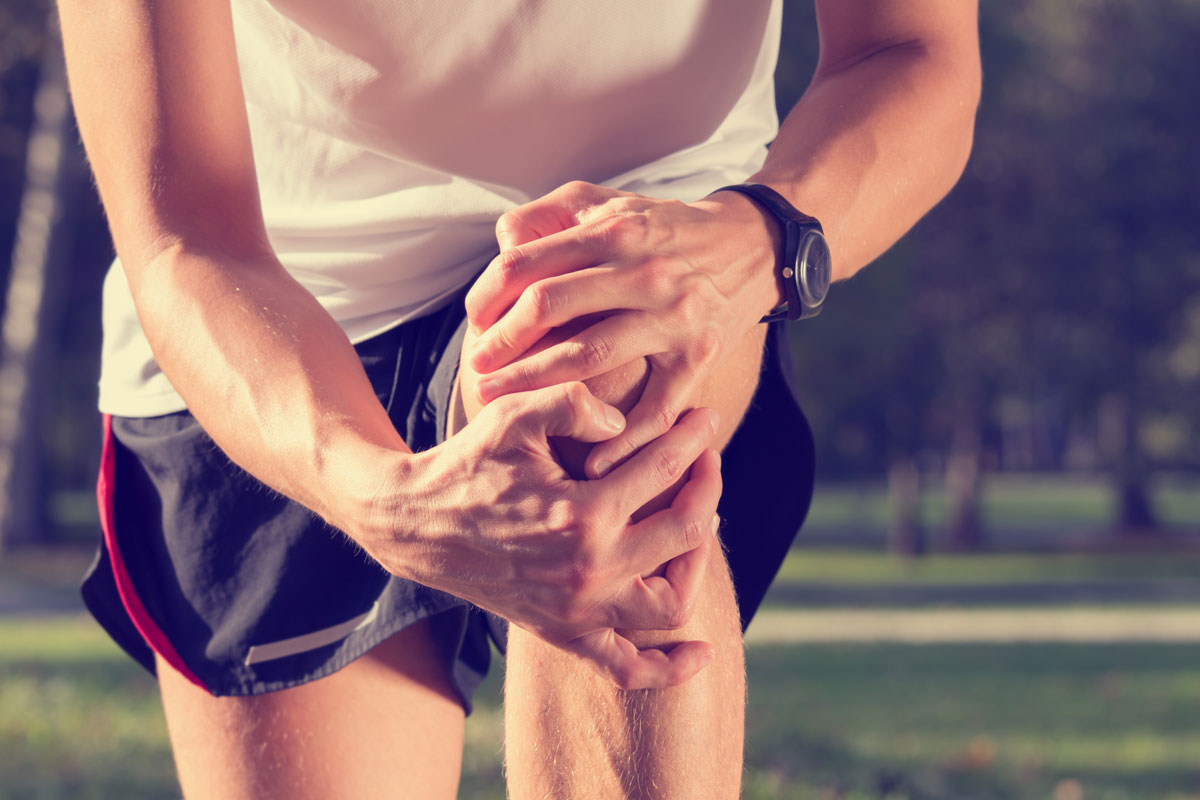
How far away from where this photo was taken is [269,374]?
1.44 meters

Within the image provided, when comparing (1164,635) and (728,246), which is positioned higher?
(728,246)

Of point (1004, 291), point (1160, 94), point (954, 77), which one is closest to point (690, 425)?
point (954, 77)

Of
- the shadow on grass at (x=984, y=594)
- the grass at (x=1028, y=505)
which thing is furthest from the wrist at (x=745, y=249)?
the grass at (x=1028, y=505)

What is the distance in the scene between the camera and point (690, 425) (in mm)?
1326

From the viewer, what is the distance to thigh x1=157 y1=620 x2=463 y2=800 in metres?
1.86

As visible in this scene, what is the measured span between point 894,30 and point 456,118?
1.96ft

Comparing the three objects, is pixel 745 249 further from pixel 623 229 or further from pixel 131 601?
pixel 131 601

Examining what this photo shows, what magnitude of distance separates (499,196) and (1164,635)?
10331mm

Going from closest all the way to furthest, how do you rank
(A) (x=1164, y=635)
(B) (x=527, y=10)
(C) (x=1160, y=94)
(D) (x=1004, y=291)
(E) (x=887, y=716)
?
(B) (x=527, y=10) < (E) (x=887, y=716) < (A) (x=1164, y=635) < (D) (x=1004, y=291) < (C) (x=1160, y=94)

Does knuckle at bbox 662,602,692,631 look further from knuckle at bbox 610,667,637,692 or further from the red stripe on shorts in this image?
the red stripe on shorts

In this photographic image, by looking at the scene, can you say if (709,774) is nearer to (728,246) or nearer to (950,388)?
(728,246)

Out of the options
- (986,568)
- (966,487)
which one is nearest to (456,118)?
(986,568)

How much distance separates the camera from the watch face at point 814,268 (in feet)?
4.72

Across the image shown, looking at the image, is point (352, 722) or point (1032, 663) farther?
point (1032, 663)
